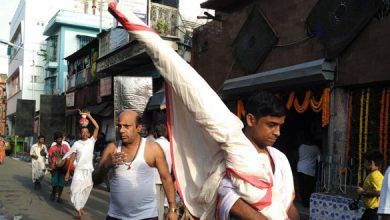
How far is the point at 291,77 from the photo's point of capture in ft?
32.3

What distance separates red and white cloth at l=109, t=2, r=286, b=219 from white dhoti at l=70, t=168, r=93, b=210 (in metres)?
7.17

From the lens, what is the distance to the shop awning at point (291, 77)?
9305 millimetres

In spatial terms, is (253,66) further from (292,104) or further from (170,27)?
(170,27)

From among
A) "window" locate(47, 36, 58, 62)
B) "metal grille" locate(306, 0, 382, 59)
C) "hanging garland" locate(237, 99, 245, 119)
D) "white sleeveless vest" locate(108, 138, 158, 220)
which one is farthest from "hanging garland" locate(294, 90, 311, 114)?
"window" locate(47, 36, 58, 62)

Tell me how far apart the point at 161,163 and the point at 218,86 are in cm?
978

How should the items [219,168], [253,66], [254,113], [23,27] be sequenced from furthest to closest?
1. [23,27]
2. [253,66]
3. [254,113]
4. [219,168]

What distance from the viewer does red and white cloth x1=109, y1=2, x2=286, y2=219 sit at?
2191 mm

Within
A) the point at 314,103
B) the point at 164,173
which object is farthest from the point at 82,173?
the point at 164,173

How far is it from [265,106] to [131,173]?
6.74ft

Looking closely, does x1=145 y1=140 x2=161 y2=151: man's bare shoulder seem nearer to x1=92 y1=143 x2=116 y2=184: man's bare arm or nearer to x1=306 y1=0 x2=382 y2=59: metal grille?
x1=92 y1=143 x2=116 y2=184: man's bare arm

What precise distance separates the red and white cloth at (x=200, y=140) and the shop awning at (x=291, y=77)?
23.7 feet

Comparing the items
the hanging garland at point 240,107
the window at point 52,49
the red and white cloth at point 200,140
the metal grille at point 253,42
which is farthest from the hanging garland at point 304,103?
the window at point 52,49

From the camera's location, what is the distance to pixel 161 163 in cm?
429

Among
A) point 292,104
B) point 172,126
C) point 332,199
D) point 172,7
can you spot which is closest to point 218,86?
point 292,104
